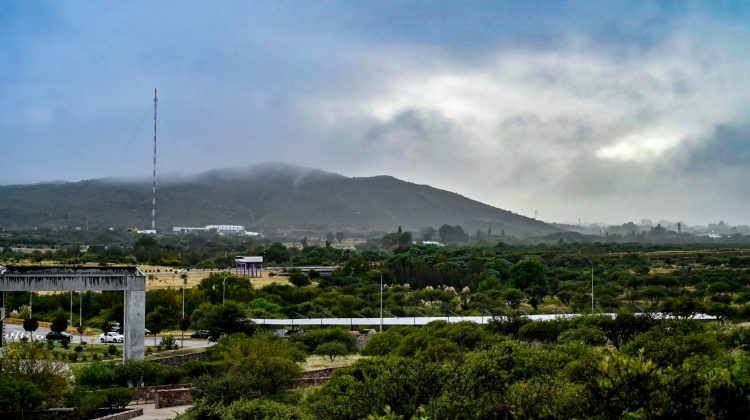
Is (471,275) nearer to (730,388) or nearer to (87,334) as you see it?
(87,334)

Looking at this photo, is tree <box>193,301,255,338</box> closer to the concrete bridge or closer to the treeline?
the treeline

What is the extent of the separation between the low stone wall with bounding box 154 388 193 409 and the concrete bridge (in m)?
5.32

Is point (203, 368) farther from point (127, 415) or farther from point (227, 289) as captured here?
point (227, 289)

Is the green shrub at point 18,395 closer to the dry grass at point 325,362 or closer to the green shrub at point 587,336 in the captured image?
the dry grass at point 325,362

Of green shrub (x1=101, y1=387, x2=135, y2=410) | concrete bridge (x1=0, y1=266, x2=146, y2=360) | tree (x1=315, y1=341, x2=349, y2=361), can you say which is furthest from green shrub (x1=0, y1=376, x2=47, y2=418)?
tree (x1=315, y1=341, x2=349, y2=361)

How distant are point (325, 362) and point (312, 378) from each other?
283 inches

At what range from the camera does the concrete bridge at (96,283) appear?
3731 cm

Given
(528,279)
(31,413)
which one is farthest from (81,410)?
(528,279)

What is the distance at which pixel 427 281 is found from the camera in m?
92.4

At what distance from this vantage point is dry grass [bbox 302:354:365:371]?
42.0m

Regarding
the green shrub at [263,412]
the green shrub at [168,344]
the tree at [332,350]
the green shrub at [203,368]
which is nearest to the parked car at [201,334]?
the green shrub at [168,344]

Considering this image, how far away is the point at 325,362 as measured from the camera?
145 ft

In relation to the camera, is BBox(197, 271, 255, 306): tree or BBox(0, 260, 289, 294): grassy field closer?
BBox(197, 271, 255, 306): tree

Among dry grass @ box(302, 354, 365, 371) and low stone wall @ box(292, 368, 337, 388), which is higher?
low stone wall @ box(292, 368, 337, 388)
